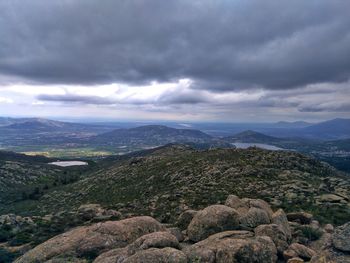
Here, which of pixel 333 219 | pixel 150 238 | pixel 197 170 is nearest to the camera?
pixel 150 238

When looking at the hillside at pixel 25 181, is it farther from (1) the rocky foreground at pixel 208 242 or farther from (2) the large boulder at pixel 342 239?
(2) the large boulder at pixel 342 239

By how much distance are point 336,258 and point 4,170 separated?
511ft

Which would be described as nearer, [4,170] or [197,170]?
[197,170]

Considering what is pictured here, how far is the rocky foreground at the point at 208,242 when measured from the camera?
22547 millimetres

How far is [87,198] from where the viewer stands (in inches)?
3135

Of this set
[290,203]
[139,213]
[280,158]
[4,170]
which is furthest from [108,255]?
[4,170]

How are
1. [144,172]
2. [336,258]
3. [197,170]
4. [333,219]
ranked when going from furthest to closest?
[144,172]
[197,170]
[333,219]
[336,258]

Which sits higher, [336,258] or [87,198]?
[336,258]

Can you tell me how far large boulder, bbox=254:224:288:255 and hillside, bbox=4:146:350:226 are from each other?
1763 cm

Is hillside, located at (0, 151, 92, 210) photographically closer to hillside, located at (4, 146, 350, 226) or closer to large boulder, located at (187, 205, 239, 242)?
hillside, located at (4, 146, 350, 226)

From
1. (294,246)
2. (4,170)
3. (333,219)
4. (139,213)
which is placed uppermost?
(294,246)

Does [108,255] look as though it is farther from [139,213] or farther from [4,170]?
[4,170]

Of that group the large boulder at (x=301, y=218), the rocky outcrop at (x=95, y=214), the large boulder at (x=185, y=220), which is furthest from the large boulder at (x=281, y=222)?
the rocky outcrop at (x=95, y=214)

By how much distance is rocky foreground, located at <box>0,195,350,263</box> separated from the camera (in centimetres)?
2255
